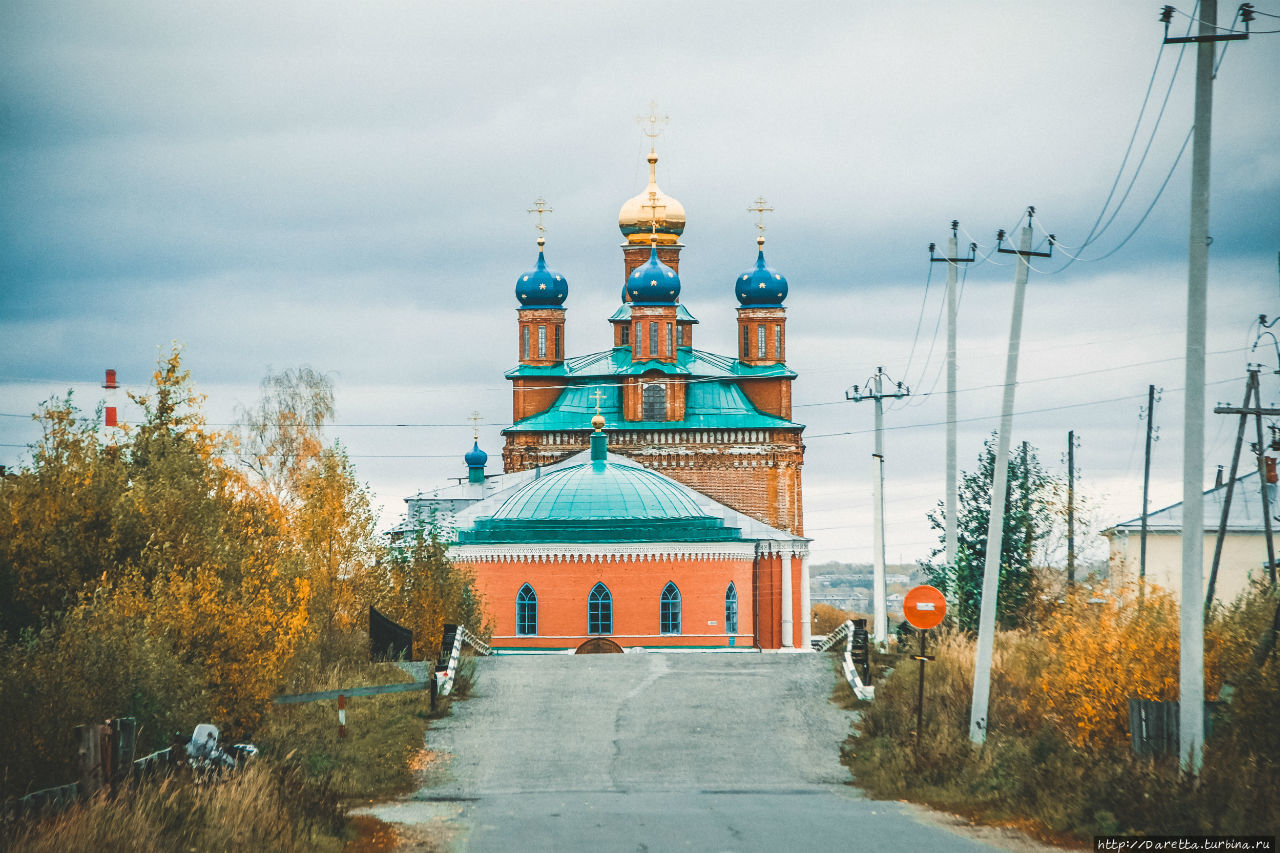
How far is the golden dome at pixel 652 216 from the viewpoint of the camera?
6153 cm

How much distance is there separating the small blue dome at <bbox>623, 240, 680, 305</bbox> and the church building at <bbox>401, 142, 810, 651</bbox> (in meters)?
0.05

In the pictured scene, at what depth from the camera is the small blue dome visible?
186 feet

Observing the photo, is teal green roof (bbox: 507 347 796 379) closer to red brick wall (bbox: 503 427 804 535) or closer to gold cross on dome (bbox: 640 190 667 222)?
red brick wall (bbox: 503 427 804 535)

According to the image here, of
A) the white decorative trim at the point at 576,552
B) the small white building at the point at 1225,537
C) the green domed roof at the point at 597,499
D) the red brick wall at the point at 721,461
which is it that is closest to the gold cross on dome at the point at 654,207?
the red brick wall at the point at 721,461

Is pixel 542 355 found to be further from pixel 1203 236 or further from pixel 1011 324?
pixel 1203 236

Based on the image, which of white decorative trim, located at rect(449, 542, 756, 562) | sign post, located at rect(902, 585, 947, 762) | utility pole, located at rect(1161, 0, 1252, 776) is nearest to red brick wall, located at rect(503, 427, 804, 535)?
white decorative trim, located at rect(449, 542, 756, 562)

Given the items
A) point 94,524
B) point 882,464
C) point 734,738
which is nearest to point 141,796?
point 94,524

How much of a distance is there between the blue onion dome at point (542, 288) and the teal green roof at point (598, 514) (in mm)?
14290

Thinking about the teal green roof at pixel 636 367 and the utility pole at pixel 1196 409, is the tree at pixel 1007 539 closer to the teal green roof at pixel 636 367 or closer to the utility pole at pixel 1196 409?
the utility pole at pixel 1196 409

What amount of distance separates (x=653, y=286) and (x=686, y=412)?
4937 mm

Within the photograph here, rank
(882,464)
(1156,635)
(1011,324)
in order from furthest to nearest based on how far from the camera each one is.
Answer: (882,464) → (1011,324) → (1156,635)

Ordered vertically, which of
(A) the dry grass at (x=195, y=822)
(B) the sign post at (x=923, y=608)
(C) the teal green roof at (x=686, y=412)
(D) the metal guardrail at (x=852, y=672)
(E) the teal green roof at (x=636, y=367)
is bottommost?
(D) the metal guardrail at (x=852, y=672)

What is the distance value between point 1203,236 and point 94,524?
12.4 metres

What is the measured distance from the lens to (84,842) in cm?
1066
